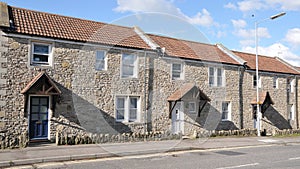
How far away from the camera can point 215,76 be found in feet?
66.7

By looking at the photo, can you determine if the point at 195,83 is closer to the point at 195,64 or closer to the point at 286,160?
the point at 195,64

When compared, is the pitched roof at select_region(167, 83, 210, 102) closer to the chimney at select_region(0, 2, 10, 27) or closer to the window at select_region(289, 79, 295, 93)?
the chimney at select_region(0, 2, 10, 27)

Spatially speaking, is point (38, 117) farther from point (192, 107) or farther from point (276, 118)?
point (276, 118)

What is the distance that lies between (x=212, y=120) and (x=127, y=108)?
746cm

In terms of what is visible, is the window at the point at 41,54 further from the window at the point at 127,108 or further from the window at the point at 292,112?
the window at the point at 292,112

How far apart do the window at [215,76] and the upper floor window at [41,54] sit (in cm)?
1113

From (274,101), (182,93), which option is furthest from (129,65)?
(274,101)

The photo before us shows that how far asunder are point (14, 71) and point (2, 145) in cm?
331

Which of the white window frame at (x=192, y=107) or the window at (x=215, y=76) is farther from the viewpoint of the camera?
the window at (x=215, y=76)

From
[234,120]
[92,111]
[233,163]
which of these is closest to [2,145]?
[92,111]

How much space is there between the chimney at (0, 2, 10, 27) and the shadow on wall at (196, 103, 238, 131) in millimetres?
12764

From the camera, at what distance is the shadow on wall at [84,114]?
13945mm

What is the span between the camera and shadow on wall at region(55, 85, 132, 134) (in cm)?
1395

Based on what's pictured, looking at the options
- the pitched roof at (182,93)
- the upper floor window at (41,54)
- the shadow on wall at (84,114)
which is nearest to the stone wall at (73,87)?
the shadow on wall at (84,114)
